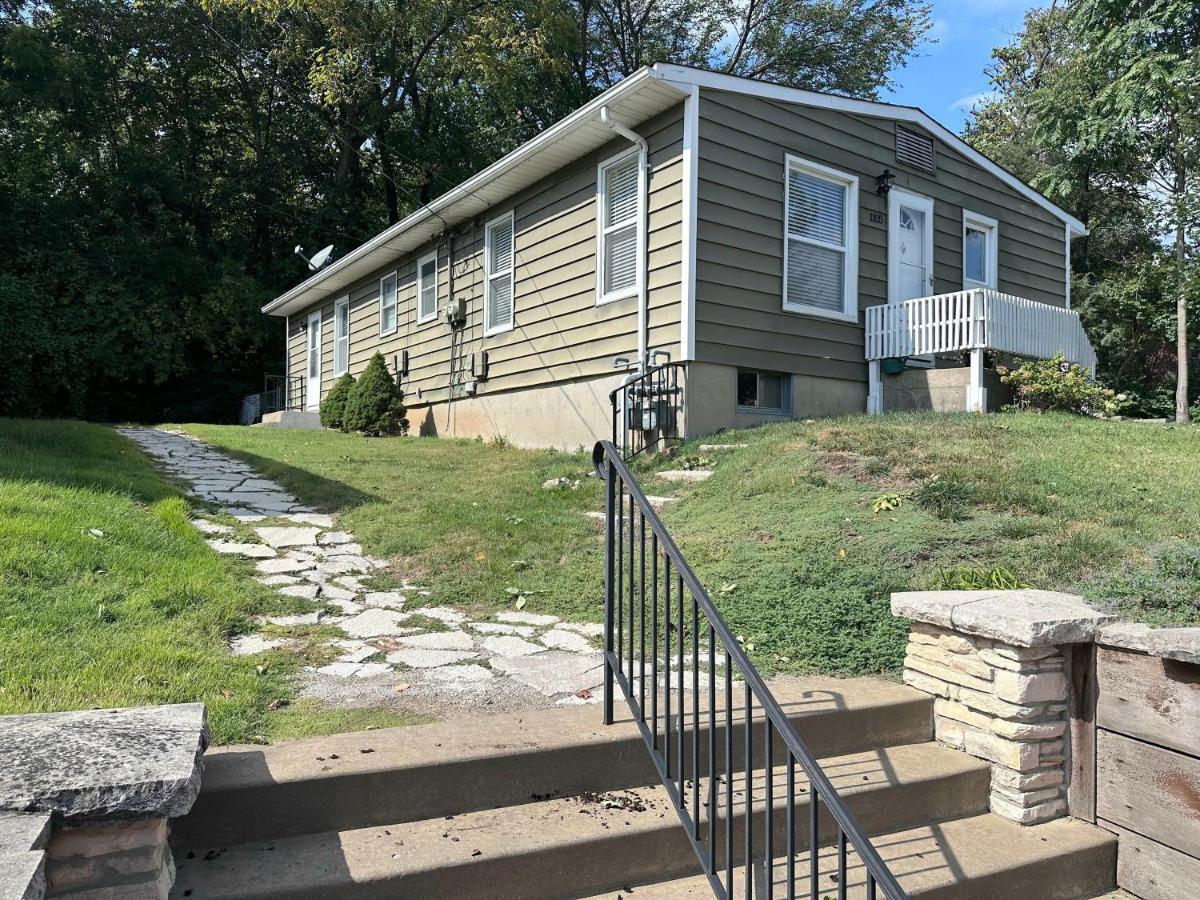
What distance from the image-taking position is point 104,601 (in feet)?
11.5

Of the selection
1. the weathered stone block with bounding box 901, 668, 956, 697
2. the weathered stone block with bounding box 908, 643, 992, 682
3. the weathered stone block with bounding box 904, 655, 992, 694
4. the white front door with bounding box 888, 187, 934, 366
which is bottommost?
the weathered stone block with bounding box 901, 668, 956, 697

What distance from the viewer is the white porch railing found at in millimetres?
8352

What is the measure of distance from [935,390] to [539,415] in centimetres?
437

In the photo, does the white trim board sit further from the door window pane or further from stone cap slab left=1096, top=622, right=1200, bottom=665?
stone cap slab left=1096, top=622, right=1200, bottom=665

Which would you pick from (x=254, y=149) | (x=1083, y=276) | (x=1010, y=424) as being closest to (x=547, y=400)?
(x=1010, y=424)

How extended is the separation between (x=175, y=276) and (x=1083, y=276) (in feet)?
65.3

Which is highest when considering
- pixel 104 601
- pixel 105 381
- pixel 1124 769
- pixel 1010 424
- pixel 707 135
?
pixel 707 135

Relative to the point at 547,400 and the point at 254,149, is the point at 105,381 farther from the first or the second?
the point at 547,400

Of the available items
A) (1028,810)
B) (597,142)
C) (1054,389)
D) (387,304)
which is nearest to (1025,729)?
(1028,810)

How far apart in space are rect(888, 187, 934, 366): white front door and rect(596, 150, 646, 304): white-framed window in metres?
3.02

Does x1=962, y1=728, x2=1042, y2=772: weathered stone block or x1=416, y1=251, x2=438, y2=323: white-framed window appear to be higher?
x1=416, y1=251, x2=438, y2=323: white-framed window

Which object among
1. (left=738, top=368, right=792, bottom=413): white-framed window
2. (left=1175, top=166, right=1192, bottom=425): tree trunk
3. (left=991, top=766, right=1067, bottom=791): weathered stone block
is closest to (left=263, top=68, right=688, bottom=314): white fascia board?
(left=738, top=368, right=792, bottom=413): white-framed window

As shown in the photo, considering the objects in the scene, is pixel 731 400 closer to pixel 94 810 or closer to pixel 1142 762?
pixel 1142 762

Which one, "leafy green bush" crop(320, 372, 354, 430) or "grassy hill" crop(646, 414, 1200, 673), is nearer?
"grassy hill" crop(646, 414, 1200, 673)
